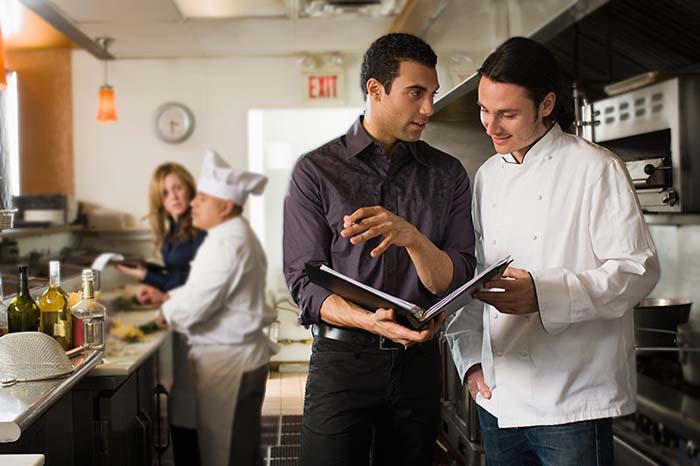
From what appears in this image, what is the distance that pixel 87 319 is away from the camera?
250 centimetres

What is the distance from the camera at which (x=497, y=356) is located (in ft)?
6.23

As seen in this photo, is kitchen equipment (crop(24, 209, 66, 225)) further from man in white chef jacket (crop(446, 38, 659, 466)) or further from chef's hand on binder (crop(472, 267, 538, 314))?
chef's hand on binder (crop(472, 267, 538, 314))

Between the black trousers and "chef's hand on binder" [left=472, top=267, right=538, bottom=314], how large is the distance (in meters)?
0.33

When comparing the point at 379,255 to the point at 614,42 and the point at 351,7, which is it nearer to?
the point at 614,42

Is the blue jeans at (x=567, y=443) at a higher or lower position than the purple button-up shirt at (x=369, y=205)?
lower

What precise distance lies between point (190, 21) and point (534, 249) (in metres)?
4.45

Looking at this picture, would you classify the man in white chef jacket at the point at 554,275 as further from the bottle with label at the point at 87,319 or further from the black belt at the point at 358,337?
the bottle with label at the point at 87,319

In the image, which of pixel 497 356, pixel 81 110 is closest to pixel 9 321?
pixel 497 356

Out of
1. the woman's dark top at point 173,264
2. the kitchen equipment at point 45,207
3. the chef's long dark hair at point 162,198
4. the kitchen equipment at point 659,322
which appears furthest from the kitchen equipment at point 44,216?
the kitchen equipment at point 659,322

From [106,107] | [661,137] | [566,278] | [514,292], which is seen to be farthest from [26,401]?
[106,107]

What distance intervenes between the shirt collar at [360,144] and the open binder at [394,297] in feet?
→ 1.38

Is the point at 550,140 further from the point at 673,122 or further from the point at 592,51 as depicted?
the point at 592,51

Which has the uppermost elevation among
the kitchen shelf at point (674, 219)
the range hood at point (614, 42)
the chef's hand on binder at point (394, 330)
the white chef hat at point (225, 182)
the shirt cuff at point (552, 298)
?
the range hood at point (614, 42)

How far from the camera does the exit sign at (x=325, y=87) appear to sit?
6.79 metres
